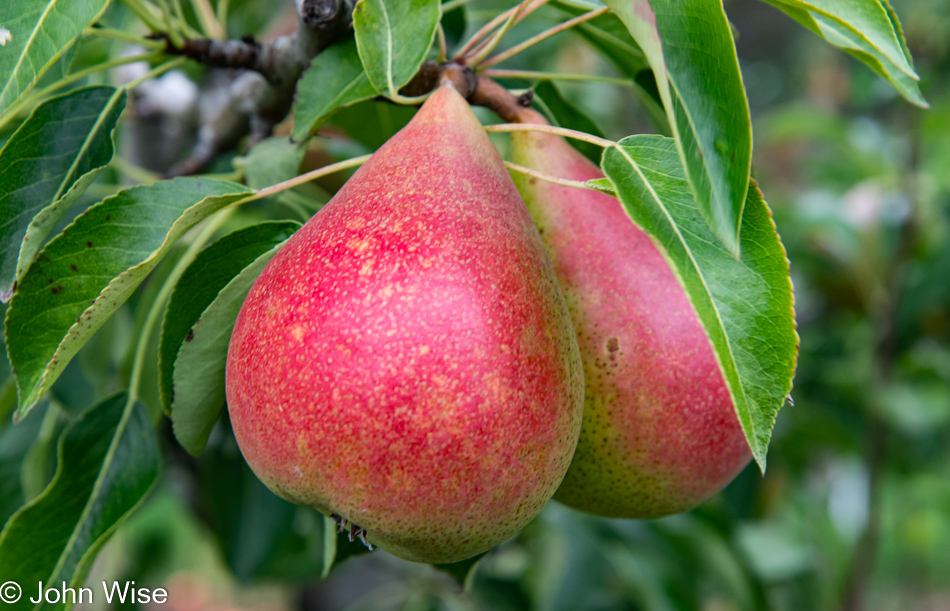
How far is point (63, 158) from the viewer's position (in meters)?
0.68

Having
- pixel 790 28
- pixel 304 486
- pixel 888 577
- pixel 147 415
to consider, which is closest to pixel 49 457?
pixel 147 415

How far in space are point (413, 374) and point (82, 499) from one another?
17.4 inches

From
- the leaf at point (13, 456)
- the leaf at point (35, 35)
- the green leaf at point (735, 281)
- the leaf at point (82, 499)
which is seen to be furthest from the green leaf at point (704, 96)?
the leaf at point (13, 456)

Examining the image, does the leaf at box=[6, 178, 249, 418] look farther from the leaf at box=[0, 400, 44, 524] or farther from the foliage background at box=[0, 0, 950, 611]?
the leaf at box=[0, 400, 44, 524]

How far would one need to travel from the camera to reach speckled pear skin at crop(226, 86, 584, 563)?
47cm

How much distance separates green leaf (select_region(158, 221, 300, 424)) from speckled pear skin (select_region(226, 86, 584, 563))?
96 mm

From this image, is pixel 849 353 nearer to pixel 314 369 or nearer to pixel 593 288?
pixel 593 288

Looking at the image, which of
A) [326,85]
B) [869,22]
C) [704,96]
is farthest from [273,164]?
[869,22]

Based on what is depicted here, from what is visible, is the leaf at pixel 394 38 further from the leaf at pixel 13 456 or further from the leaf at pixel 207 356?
the leaf at pixel 13 456

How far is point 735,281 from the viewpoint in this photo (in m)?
0.49

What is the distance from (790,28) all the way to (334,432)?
6.54 meters

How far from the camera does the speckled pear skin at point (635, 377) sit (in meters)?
0.59

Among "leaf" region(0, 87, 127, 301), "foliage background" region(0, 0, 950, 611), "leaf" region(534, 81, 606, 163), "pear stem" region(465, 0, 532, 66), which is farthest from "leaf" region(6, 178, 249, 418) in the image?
"leaf" region(534, 81, 606, 163)

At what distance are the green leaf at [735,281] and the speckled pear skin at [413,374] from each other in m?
0.09
